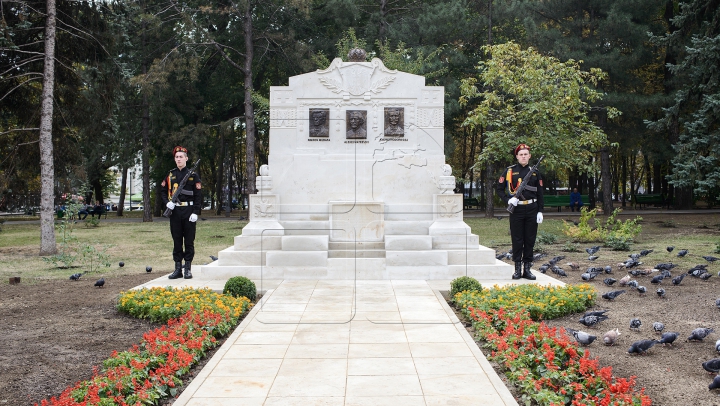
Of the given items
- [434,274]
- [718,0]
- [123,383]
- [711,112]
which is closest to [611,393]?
[123,383]

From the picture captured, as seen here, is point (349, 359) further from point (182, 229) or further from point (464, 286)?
point (182, 229)

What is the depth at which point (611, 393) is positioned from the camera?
466 cm

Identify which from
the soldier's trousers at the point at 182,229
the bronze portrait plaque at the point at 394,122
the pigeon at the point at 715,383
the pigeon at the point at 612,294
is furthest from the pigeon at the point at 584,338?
the bronze portrait plaque at the point at 394,122

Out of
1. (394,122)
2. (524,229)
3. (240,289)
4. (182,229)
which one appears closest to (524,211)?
(524,229)

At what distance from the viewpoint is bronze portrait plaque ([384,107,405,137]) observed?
13641 millimetres

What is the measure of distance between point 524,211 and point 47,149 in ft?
39.6

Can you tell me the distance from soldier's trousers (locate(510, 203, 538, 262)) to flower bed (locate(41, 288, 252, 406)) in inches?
196

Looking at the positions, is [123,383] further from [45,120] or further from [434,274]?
[45,120]

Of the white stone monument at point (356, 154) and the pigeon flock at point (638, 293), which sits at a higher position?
the white stone monument at point (356, 154)

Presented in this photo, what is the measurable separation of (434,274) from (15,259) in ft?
34.8

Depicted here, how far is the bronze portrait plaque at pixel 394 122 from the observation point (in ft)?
44.8

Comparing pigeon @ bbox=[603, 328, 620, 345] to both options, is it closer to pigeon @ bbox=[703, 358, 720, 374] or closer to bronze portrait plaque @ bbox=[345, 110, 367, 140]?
pigeon @ bbox=[703, 358, 720, 374]

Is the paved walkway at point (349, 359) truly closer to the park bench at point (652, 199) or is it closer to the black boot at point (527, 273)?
the black boot at point (527, 273)

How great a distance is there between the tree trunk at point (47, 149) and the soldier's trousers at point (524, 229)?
11.7 m
